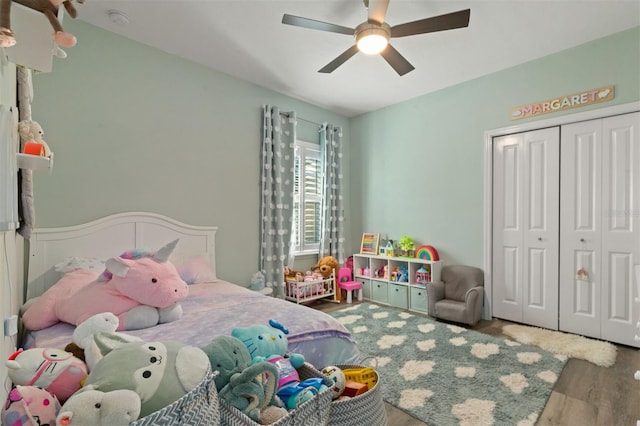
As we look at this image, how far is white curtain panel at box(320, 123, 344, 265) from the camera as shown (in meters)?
4.51

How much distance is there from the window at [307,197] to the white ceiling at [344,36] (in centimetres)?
101

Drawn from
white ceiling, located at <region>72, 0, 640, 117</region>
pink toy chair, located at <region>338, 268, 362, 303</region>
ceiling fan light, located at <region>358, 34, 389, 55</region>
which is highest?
white ceiling, located at <region>72, 0, 640, 117</region>

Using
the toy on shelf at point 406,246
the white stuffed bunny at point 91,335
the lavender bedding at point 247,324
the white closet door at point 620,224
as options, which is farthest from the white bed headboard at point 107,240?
the white closet door at point 620,224

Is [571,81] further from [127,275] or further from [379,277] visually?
[127,275]

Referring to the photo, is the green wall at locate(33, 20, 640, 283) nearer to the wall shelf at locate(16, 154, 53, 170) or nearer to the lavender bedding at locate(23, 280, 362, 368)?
the wall shelf at locate(16, 154, 53, 170)

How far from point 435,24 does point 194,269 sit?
8.95ft

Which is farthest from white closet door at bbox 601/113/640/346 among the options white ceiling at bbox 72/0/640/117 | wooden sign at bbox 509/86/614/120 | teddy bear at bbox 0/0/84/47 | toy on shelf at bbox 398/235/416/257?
teddy bear at bbox 0/0/84/47

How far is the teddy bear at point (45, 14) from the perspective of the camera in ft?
2.38

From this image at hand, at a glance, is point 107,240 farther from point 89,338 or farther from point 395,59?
point 395,59

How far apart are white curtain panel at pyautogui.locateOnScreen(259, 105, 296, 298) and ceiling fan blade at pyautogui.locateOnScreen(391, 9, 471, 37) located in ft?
6.41

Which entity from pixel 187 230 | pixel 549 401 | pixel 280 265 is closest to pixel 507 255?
pixel 549 401

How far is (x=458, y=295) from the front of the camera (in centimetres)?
360

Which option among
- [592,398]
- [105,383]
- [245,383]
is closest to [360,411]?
[245,383]

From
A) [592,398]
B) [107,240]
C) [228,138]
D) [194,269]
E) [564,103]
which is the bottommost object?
[592,398]
